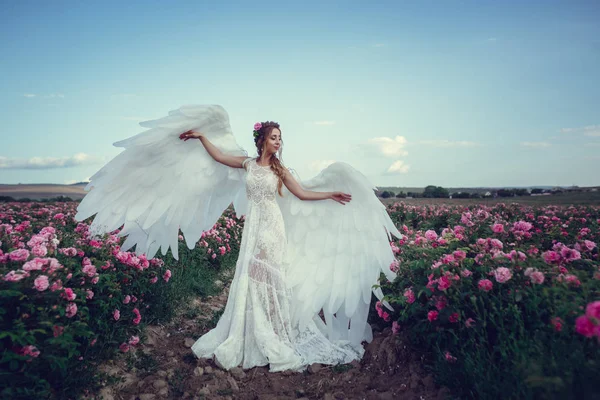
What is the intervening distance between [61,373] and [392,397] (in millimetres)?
2861

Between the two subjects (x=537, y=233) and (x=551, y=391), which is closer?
(x=551, y=391)

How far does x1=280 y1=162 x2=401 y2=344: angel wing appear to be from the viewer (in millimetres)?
4816

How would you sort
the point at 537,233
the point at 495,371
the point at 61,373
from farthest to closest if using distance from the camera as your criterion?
the point at 537,233, the point at 61,373, the point at 495,371

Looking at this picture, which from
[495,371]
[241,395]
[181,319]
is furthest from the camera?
[181,319]

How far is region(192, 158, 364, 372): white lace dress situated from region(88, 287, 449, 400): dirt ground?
0.14 m

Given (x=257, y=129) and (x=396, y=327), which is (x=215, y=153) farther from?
(x=396, y=327)

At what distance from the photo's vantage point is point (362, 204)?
4926 millimetres

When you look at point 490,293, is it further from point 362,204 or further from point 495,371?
point 362,204

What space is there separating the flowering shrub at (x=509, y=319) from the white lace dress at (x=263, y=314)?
3.60 feet

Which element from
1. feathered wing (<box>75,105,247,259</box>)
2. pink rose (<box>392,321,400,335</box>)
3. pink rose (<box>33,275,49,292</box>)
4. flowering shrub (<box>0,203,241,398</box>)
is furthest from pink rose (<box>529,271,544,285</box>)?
pink rose (<box>33,275,49,292</box>)

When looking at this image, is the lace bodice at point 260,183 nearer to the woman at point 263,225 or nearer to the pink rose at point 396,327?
the woman at point 263,225

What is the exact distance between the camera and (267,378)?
418cm

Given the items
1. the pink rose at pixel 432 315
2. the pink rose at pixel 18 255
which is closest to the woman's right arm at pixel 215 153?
the pink rose at pixel 18 255

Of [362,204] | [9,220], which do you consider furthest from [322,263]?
[9,220]
